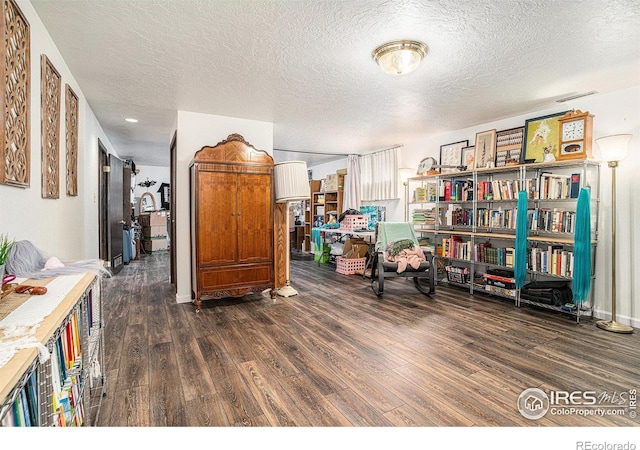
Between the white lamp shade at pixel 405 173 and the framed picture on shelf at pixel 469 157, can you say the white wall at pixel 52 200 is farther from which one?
the framed picture on shelf at pixel 469 157

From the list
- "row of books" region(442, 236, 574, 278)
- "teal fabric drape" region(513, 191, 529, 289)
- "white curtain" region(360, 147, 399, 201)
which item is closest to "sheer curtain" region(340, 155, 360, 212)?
"white curtain" region(360, 147, 399, 201)

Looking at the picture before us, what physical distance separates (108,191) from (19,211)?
373 centimetres

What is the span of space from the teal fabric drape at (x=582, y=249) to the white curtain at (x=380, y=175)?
299 cm

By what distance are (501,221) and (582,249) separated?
975mm

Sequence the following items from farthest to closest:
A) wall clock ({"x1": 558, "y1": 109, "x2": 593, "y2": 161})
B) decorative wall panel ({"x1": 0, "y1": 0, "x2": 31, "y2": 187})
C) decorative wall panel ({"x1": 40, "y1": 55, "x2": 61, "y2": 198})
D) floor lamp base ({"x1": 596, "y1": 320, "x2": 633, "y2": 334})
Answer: wall clock ({"x1": 558, "y1": 109, "x2": 593, "y2": 161}) < floor lamp base ({"x1": 596, "y1": 320, "x2": 633, "y2": 334}) < decorative wall panel ({"x1": 40, "y1": 55, "x2": 61, "y2": 198}) < decorative wall panel ({"x1": 0, "y1": 0, "x2": 31, "y2": 187})

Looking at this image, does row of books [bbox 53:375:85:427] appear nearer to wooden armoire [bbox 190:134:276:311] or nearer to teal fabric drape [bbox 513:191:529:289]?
wooden armoire [bbox 190:134:276:311]

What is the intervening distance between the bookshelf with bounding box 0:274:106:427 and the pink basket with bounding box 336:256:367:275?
13.7 ft

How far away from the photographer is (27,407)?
823 mm

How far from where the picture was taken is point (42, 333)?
2.85 ft

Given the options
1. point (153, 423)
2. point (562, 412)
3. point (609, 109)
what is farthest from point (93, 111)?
point (609, 109)

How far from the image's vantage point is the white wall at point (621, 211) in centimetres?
320

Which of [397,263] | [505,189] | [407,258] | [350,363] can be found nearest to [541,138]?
[505,189]

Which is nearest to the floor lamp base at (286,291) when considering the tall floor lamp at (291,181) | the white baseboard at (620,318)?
the tall floor lamp at (291,181)

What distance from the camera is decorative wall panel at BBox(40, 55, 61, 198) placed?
83.5 inches
